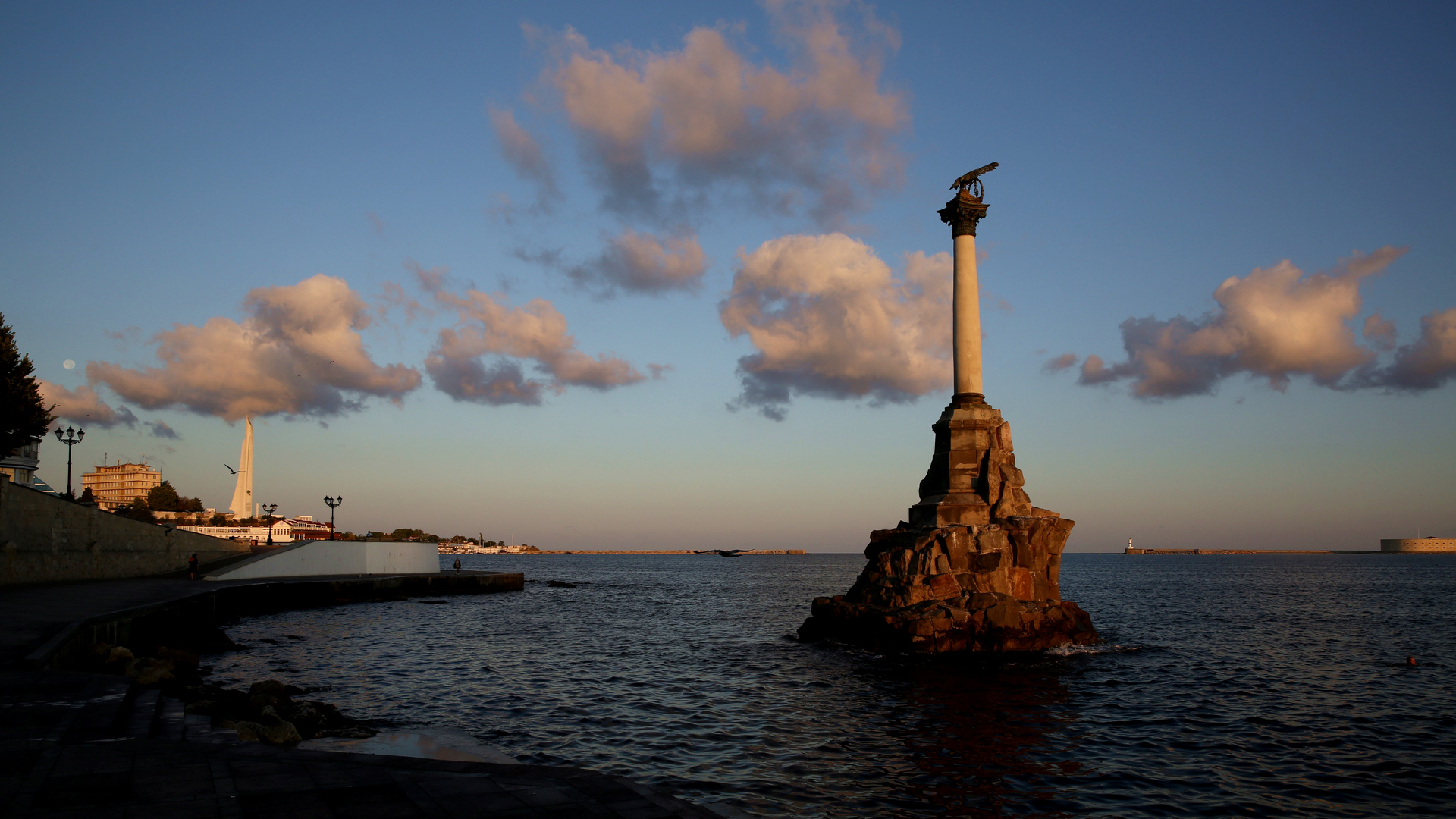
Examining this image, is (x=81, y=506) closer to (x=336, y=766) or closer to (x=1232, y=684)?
(x=336, y=766)

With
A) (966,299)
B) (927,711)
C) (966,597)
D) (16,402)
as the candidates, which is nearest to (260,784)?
(927,711)

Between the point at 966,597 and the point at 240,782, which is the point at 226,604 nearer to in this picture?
the point at 966,597

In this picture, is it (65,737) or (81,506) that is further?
(81,506)

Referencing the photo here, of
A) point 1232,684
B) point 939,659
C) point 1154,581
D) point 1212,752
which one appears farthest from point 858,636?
point 1154,581

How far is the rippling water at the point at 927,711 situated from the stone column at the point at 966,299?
11506 mm

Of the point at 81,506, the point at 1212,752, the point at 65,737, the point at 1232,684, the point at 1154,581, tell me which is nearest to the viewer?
the point at 65,737

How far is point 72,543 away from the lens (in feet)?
115

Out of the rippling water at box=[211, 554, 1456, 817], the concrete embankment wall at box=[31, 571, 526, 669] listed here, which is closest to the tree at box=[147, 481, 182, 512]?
the concrete embankment wall at box=[31, 571, 526, 669]

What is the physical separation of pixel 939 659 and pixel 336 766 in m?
22.7

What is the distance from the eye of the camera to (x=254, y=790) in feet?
25.3

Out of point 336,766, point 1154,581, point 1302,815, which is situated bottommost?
point 1154,581

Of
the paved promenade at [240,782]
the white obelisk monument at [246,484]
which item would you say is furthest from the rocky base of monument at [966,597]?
the white obelisk monument at [246,484]

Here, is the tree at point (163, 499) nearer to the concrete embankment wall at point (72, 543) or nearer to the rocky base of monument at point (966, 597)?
the concrete embankment wall at point (72, 543)

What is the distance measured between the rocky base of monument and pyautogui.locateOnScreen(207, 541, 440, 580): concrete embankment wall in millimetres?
32174
